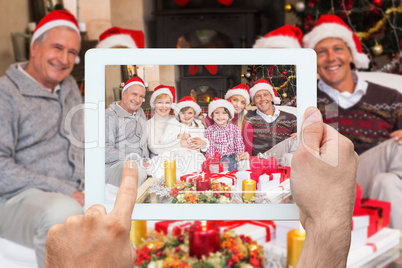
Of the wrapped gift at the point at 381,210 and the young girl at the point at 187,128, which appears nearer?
the young girl at the point at 187,128

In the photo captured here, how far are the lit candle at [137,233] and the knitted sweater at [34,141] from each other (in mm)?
585

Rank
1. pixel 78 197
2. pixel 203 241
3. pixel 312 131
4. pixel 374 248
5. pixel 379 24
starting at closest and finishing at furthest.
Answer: pixel 312 131 < pixel 203 241 < pixel 374 248 < pixel 78 197 < pixel 379 24

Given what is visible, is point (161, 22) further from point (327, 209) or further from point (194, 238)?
point (327, 209)

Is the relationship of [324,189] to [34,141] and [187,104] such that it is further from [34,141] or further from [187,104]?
[34,141]

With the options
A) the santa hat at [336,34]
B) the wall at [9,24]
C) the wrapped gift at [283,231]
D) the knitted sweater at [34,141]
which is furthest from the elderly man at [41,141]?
the santa hat at [336,34]

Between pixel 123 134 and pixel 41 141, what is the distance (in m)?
1.18

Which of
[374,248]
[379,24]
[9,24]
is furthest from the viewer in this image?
[379,24]

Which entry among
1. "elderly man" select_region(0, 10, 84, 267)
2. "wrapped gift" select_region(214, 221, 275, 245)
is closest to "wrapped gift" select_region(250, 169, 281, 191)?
"wrapped gift" select_region(214, 221, 275, 245)

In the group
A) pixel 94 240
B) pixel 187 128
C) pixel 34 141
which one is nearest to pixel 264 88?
pixel 187 128

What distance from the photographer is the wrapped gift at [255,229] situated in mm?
1124

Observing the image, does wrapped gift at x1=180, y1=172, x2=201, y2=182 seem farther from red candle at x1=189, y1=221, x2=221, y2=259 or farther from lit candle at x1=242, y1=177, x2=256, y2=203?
red candle at x1=189, y1=221, x2=221, y2=259

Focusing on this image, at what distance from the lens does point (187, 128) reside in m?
0.66

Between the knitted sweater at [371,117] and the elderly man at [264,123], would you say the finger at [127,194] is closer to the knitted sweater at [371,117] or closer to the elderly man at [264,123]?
the elderly man at [264,123]

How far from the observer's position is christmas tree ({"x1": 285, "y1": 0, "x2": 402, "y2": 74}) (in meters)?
2.17
